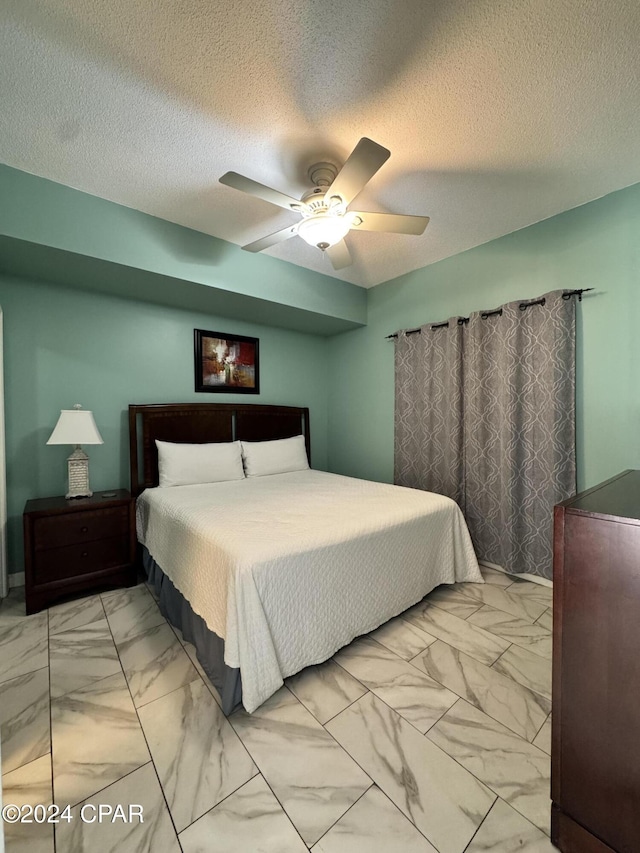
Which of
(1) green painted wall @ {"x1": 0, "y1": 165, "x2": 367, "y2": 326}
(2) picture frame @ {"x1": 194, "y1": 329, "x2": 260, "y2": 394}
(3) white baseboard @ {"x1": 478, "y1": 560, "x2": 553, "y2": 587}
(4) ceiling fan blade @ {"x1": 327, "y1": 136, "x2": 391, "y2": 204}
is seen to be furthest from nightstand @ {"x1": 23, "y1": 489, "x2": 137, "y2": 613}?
(3) white baseboard @ {"x1": 478, "y1": 560, "x2": 553, "y2": 587}

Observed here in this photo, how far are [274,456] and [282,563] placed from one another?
192cm

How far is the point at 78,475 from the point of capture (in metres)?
2.45

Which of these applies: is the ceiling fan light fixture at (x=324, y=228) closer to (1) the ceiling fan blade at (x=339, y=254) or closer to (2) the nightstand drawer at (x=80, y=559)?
(1) the ceiling fan blade at (x=339, y=254)

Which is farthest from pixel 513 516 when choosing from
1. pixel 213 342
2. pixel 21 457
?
pixel 21 457

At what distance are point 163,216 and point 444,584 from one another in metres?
3.28

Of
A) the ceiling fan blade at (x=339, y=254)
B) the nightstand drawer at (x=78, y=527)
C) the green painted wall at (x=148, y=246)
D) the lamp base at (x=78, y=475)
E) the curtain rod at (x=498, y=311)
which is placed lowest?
the nightstand drawer at (x=78, y=527)

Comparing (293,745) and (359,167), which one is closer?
(293,745)

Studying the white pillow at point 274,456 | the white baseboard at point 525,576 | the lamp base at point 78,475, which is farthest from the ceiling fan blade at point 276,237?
the white baseboard at point 525,576

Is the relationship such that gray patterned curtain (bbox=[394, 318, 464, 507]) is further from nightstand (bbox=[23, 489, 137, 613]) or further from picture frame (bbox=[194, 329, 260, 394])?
nightstand (bbox=[23, 489, 137, 613])

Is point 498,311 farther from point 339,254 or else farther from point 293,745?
point 293,745

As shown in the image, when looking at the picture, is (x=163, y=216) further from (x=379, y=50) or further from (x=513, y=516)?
(x=513, y=516)

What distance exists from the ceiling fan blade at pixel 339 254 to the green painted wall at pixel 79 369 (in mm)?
1598

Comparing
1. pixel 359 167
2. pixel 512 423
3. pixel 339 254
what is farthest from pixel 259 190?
pixel 512 423

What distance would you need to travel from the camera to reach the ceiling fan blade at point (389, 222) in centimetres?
176
